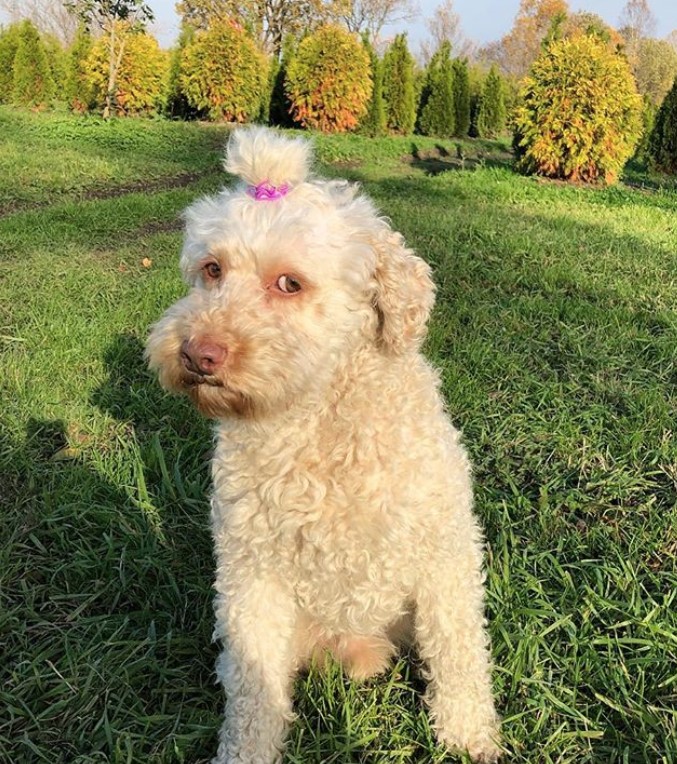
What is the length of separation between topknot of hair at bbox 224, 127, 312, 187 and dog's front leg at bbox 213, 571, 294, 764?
3.59 feet

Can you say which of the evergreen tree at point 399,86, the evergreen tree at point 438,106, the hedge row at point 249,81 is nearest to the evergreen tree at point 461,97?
the hedge row at point 249,81

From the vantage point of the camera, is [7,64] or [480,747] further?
[7,64]

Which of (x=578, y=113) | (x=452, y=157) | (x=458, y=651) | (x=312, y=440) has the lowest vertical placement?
(x=458, y=651)

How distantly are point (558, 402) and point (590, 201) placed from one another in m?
7.09

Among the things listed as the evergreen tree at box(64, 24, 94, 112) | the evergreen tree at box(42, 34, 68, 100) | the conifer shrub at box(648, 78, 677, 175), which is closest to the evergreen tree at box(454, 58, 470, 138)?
the conifer shrub at box(648, 78, 677, 175)

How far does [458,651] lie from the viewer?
1.96 meters

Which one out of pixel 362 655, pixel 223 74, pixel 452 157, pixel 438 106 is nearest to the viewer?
pixel 362 655

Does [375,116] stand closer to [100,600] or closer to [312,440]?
[100,600]

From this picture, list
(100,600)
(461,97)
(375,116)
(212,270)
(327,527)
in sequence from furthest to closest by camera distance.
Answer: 1. (461,97)
2. (375,116)
3. (100,600)
4. (212,270)
5. (327,527)

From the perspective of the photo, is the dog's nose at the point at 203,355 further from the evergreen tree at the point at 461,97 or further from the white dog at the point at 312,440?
the evergreen tree at the point at 461,97

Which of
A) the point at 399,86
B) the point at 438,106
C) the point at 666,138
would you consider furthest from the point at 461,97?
the point at 666,138

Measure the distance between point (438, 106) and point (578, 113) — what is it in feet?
38.6

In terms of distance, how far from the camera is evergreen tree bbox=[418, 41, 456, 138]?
2211 centimetres

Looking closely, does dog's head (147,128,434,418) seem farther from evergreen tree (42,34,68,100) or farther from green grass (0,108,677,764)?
evergreen tree (42,34,68,100)
